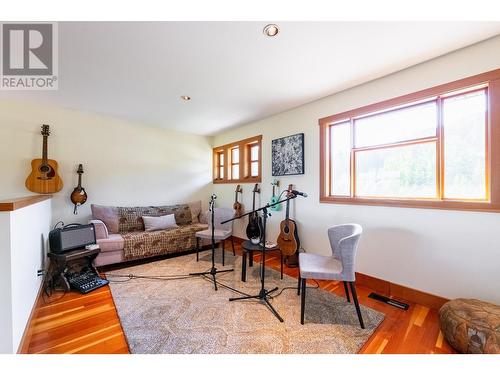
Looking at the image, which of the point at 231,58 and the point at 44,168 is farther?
the point at 44,168

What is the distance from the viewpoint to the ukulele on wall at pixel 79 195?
124 inches

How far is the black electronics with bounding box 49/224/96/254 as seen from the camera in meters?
2.29

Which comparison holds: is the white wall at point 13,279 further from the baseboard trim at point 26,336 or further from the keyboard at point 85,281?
the keyboard at point 85,281

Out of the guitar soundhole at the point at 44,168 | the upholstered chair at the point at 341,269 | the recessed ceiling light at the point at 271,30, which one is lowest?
the upholstered chair at the point at 341,269

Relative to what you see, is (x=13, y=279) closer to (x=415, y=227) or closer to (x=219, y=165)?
(x=415, y=227)

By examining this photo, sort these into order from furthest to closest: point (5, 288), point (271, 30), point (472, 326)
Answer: point (271, 30), point (472, 326), point (5, 288)

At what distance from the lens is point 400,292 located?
2.12 m

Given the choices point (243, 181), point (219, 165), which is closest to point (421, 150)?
point (243, 181)

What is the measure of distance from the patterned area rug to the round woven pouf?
17.9 inches

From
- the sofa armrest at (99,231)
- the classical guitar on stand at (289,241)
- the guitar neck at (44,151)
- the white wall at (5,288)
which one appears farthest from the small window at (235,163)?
the white wall at (5,288)

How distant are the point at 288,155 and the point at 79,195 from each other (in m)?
3.33

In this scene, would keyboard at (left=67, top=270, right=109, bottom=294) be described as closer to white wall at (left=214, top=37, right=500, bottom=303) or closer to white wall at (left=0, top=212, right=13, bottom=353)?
white wall at (left=0, top=212, right=13, bottom=353)

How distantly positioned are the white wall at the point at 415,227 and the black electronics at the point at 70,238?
2.84 metres

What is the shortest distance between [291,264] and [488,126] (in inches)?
98.0
